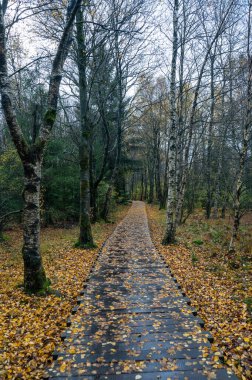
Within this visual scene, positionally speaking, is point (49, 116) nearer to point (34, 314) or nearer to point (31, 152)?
point (31, 152)

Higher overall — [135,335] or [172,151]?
[172,151]

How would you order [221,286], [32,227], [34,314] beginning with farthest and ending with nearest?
[221,286], [32,227], [34,314]

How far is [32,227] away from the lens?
6105mm

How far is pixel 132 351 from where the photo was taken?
4.17 m

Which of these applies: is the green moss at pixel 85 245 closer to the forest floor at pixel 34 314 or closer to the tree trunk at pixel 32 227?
the forest floor at pixel 34 314

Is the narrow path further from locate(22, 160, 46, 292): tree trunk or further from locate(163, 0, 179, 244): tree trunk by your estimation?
locate(163, 0, 179, 244): tree trunk

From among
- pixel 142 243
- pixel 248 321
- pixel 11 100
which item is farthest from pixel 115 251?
pixel 11 100

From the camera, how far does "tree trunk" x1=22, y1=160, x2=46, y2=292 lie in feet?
19.7

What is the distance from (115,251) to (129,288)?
3.87 meters

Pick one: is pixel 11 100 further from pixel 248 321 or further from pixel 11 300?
pixel 248 321

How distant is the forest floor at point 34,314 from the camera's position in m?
4.12

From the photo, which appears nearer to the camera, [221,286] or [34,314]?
[34,314]

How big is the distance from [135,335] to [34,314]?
2180 mm

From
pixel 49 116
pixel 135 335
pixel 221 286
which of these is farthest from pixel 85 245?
pixel 135 335
